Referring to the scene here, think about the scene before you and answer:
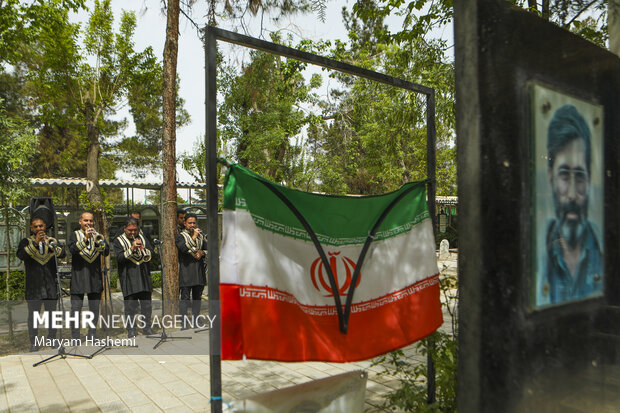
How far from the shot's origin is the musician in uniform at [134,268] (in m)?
7.54

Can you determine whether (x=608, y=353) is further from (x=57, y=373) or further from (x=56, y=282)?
(x=56, y=282)

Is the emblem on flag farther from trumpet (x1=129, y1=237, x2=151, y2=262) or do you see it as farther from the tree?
trumpet (x1=129, y1=237, x2=151, y2=262)

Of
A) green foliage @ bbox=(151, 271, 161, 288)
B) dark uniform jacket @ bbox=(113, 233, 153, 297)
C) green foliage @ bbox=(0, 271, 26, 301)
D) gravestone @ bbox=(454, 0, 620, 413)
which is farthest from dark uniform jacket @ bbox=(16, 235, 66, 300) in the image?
gravestone @ bbox=(454, 0, 620, 413)

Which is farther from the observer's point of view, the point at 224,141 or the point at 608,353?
the point at 224,141

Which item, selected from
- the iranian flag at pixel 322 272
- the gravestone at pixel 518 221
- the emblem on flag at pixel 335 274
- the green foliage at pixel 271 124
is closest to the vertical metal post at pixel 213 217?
the iranian flag at pixel 322 272

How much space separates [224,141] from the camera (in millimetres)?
13664

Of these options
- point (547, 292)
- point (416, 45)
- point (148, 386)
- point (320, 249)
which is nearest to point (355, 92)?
point (416, 45)

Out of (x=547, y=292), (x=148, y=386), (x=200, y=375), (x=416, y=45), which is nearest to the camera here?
(x=547, y=292)

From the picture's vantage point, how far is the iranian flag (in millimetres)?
2295

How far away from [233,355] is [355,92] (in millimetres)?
14626

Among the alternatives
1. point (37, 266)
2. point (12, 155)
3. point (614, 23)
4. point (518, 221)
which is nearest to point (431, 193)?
point (614, 23)

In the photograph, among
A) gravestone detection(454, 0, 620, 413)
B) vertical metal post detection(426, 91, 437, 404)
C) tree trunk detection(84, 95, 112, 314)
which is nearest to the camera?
gravestone detection(454, 0, 620, 413)

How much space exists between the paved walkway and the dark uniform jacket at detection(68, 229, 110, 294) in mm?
1049

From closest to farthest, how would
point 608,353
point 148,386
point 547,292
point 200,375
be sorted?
point 547,292 → point 608,353 → point 148,386 → point 200,375
